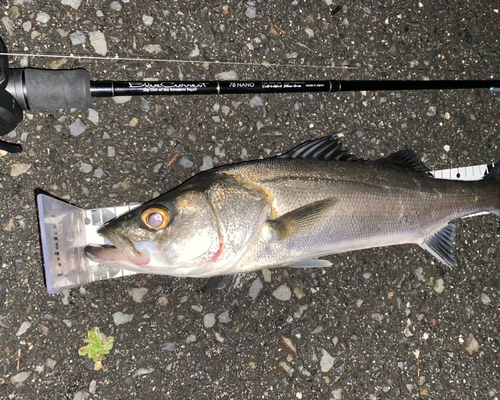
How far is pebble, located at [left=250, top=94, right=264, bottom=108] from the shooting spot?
2.88m

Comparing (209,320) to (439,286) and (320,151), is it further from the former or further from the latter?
(439,286)

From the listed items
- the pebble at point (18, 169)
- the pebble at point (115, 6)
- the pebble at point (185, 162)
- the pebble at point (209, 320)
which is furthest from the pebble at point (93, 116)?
the pebble at point (209, 320)

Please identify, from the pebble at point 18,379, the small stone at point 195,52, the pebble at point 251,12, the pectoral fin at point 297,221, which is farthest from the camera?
the pebble at point 251,12

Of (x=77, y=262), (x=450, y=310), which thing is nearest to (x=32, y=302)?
(x=77, y=262)

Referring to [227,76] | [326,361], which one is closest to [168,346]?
[326,361]

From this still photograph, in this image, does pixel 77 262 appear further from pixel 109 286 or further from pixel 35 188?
pixel 35 188

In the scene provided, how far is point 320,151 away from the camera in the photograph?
2.65 metres

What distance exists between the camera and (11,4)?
2.47 meters

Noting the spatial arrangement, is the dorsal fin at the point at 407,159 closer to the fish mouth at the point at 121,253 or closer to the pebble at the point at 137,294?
the fish mouth at the point at 121,253

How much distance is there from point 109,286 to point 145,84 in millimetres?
1469

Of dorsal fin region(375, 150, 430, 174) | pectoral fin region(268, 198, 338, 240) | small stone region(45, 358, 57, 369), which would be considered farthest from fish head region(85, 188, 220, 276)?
dorsal fin region(375, 150, 430, 174)

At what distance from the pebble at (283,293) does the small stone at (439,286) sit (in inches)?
54.5

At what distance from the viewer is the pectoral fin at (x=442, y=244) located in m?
2.92

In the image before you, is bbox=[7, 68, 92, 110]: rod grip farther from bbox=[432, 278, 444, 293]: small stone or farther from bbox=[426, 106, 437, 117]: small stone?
bbox=[432, 278, 444, 293]: small stone
